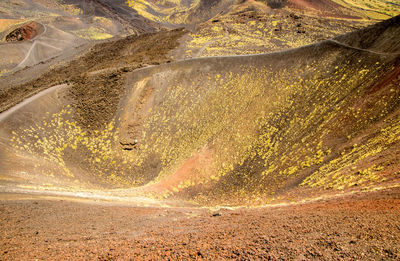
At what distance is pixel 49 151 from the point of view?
15.6 m

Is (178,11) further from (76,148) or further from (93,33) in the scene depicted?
(76,148)

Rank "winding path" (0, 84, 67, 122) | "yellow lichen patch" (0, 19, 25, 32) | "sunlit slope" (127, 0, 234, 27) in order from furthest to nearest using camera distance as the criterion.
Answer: "sunlit slope" (127, 0, 234, 27), "yellow lichen patch" (0, 19, 25, 32), "winding path" (0, 84, 67, 122)

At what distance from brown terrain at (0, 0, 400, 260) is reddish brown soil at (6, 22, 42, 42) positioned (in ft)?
76.1

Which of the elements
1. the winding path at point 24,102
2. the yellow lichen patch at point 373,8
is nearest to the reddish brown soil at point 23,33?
the winding path at point 24,102

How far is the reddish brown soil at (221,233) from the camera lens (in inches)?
190

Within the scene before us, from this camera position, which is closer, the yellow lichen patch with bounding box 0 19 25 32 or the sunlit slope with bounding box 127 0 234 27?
the yellow lichen patch with bounding box 0 19 25 32

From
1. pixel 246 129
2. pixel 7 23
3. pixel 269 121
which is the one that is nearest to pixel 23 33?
pixel 7 23

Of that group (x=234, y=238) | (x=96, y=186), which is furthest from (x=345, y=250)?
(x=96, y=186)

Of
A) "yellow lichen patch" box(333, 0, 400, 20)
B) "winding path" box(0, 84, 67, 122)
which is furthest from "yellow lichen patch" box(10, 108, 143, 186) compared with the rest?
"yellow lichen patch" box(333, 0, 400, 20)

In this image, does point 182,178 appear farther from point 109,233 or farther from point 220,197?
point 109,233

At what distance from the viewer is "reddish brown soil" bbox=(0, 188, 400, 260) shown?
190 inches

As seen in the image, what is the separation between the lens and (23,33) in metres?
43.7

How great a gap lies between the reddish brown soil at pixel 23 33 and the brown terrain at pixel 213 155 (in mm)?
23189

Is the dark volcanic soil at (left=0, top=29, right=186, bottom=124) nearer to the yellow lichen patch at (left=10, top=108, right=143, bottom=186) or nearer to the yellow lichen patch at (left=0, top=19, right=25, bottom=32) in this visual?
the yellow lichen patch at (left=10, top=108, right=143, bottom=186)
